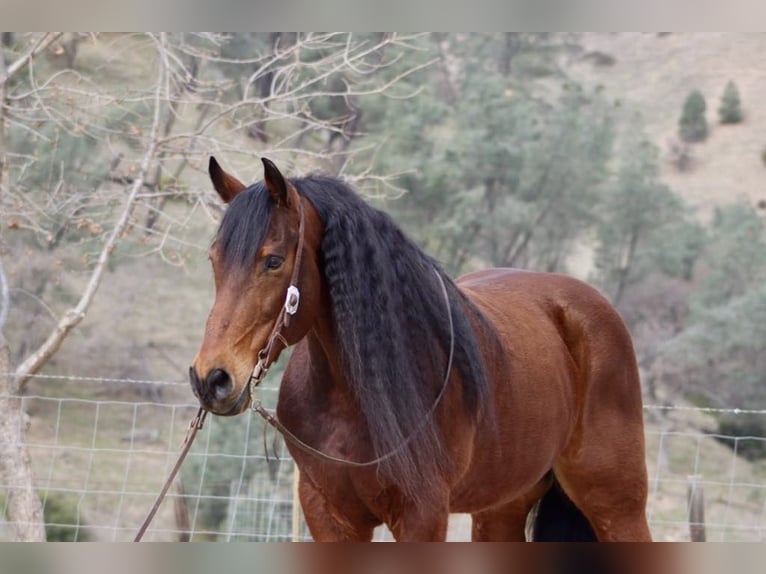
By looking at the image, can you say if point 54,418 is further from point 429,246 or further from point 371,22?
point 371,22

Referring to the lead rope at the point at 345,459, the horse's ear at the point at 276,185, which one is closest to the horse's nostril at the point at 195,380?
the lead rope at the point at 345,459

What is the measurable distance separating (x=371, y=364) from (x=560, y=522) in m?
1.58

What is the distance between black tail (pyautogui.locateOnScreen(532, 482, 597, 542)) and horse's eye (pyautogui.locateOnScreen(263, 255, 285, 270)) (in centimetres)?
190

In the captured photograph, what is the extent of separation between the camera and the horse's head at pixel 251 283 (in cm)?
251

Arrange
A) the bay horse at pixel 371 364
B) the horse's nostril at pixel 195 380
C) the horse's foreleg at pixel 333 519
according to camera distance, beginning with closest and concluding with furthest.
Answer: the horse's nostril at pixel 195 380 < the bay horse at pixel 371 364 < the horse's foreleg at pixel 333 519

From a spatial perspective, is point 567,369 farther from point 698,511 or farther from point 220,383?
point 698,511

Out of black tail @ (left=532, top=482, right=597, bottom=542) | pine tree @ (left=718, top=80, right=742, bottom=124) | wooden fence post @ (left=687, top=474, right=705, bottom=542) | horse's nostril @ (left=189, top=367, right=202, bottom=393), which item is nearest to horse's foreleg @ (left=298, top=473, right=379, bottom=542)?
horse's nostril @ (left=189, top=367, right=202, bottom=393)

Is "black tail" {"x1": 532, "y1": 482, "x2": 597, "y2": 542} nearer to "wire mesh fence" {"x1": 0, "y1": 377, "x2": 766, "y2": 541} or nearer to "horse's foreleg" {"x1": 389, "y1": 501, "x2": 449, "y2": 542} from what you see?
"horse's foreleg" {"x1": 389, "y1": 501, "x2": 449, "y2": 542}

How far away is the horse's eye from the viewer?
2.65m

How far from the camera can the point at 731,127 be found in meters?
22.0

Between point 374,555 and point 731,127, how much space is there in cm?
2189

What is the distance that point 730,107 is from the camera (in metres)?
21.7

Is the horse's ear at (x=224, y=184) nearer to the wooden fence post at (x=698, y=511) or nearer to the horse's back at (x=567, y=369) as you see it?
the horse's back at (x=567, y=369)

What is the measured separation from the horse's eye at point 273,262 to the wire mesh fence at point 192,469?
6238 millimetres
